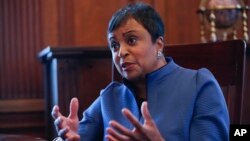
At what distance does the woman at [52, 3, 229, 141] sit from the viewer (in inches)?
51.2

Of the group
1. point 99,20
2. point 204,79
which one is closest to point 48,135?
point 99,20

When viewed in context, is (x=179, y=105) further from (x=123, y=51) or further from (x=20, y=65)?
(x=20, y=65)

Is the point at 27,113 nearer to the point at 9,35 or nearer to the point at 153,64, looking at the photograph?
the point at 9,35

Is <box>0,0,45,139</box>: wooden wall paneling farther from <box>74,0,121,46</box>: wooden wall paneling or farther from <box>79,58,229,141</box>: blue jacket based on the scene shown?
<box>79,58,229,141</box>: blue jacket

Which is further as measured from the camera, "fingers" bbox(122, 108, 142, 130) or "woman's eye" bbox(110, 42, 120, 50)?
"woman's eye" bbox(110, 42, 120, 50)

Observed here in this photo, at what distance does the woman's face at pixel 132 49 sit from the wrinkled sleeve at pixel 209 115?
18 centimetres

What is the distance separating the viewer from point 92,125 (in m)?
1.53

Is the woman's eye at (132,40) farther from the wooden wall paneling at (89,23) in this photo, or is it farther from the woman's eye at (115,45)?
the wooden wall paneling at (89,23)

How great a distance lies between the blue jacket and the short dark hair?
12 centimetres

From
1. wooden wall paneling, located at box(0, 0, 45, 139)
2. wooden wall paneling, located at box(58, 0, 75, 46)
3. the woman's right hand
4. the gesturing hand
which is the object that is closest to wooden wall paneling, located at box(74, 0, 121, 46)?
wooden wall paneling, located at box(58, 0, 75, 46)

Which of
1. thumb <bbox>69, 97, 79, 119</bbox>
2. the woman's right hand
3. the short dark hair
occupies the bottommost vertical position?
the woman's right hand

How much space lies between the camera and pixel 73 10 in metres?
3.12

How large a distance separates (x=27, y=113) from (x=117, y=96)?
169cm

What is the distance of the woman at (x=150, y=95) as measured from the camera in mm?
1301
